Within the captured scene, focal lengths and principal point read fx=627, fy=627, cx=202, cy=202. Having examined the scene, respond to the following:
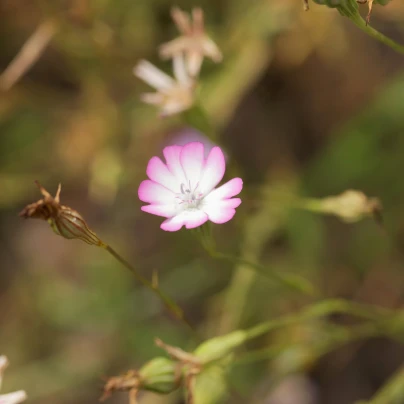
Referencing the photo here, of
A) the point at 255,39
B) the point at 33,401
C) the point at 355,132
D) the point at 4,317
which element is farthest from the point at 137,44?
the point at 33,401

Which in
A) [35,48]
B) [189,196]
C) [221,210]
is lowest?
[221,210]

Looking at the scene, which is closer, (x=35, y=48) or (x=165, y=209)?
(x=165, y=209)

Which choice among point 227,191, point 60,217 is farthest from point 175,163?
point 60,217

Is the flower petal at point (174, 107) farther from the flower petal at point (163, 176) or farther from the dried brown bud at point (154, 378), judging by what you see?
the dried brown bud at point (154, 378)

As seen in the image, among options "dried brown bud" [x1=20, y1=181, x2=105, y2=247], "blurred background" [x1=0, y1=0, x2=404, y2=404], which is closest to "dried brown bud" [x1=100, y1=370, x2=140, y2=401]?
"dried brown bud" [x1=20, y1=181, x2=105, y2=247]

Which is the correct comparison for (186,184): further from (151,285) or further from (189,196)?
(151,285)

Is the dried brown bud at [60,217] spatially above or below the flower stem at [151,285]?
above

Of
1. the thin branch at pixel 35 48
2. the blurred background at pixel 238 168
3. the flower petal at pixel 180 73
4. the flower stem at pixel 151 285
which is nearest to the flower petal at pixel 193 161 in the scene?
the flower stem at pixel 151 285
